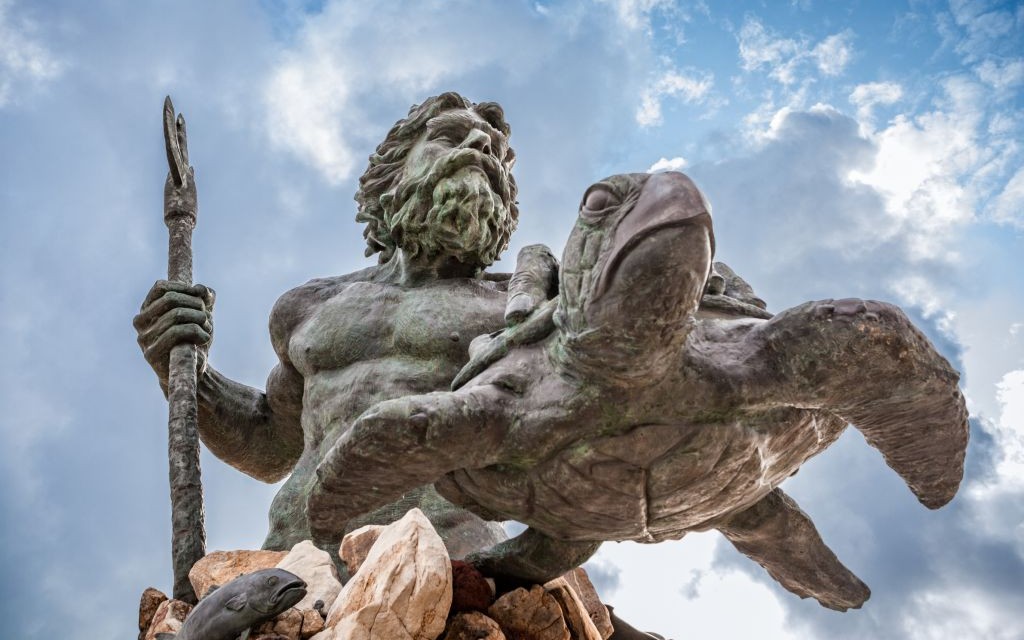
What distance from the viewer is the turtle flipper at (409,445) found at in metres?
2.56

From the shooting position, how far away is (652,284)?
231cm

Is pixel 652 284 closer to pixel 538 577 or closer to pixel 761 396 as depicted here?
pixel 761 396

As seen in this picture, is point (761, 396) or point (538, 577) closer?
point (761, 396)

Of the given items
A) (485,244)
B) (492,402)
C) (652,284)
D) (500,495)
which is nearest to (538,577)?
(500,495)

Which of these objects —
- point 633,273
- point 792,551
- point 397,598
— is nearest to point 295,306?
point 397,598

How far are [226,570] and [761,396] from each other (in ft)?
5.81

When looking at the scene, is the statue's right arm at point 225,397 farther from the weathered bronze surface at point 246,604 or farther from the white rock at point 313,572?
the weathered bronze surface at point 246,604

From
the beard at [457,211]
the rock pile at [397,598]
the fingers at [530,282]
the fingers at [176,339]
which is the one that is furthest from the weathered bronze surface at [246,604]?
the fingers at [176,339]

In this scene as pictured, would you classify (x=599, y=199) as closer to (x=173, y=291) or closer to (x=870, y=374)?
(x=870, y=374)

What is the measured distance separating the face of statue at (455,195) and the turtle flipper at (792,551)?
4.90ft

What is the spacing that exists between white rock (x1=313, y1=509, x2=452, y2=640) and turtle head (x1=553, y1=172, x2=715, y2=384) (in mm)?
644

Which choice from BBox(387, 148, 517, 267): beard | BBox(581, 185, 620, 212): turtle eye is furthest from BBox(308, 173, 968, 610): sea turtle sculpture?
BBox(387, 148, 517, 267): beard

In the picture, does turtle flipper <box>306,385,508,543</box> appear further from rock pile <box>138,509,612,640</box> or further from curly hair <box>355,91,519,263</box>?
curly hair <box>355,91,519,263</box>

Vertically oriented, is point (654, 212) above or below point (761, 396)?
above
